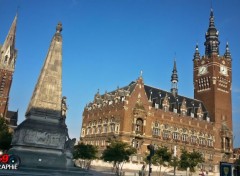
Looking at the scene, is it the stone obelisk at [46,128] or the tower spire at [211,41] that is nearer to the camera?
the stone obelisk at [46,128]

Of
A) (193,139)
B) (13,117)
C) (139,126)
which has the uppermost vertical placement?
(13,117)

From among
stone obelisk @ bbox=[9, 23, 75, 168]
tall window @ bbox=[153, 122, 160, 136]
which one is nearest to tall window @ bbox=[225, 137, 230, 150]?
tall window @ bbox=[153, 122, 160, 136]

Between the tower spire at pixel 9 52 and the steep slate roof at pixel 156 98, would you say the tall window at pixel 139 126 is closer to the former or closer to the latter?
the steep slate roof at pixel 156 98

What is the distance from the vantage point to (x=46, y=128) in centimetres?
2369

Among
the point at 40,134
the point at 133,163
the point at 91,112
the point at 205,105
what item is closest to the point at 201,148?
the point at 205,105

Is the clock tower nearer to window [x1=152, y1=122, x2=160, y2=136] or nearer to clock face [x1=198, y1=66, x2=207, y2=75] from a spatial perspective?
clock face [x1=198, y1=66, x2=207, y2=75]

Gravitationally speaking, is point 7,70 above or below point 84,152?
above

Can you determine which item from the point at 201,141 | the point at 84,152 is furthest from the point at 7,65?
the point at 201,141

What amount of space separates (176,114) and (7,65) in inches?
2095

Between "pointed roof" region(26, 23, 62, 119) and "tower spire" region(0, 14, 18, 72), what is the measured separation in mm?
62927

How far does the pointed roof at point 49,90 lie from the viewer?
2452cm

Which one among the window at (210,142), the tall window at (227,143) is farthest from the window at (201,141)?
the tall window at (227,143)

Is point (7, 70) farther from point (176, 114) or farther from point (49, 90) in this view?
point (49, 90)

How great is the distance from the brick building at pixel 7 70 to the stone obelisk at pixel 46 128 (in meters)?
55.5
